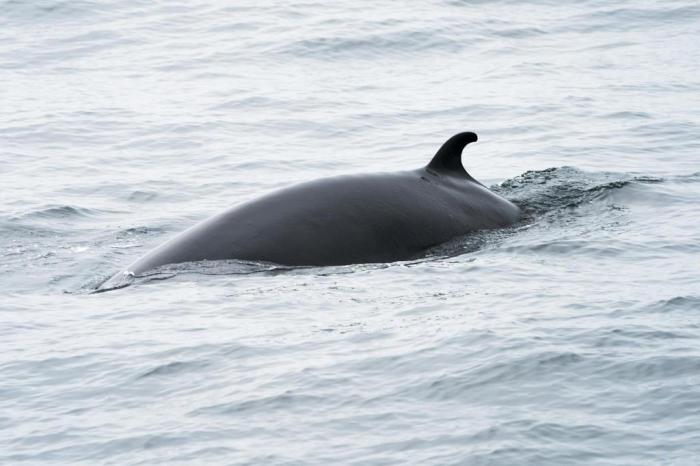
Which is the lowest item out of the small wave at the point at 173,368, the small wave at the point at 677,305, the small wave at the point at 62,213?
the small wave at the point at 62,213

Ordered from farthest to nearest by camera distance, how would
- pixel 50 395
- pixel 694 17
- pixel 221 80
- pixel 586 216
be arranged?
pixel 694 17, pixel 221 80, pixel 586 216, pixel 50 395

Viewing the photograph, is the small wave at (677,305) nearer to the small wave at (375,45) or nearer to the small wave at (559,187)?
the small wave at (559,187)

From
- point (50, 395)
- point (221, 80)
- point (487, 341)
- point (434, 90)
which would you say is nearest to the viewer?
point (50, 395)

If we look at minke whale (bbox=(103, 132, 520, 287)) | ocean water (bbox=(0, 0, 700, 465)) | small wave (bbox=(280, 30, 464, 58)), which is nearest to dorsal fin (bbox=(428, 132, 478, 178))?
minke whale (bbox=(103, 132, 520, 287))

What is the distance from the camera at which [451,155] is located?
43.1 ft

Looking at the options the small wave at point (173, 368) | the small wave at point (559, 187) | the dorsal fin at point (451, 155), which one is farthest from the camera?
the small wave at point (559, 187)

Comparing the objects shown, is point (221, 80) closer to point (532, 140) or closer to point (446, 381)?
point (532, 140)

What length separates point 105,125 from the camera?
2331 cm

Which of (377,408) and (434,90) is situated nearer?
(377,408)

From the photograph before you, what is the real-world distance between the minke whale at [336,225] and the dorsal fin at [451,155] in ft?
0.04

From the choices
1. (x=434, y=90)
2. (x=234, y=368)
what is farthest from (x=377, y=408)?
(x=434, y=90)

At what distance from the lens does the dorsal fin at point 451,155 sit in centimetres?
1302

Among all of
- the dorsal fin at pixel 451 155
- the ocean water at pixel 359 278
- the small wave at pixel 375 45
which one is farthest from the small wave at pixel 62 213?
the small wave at pixel 375 45

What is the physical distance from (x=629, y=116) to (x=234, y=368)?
1375cm
